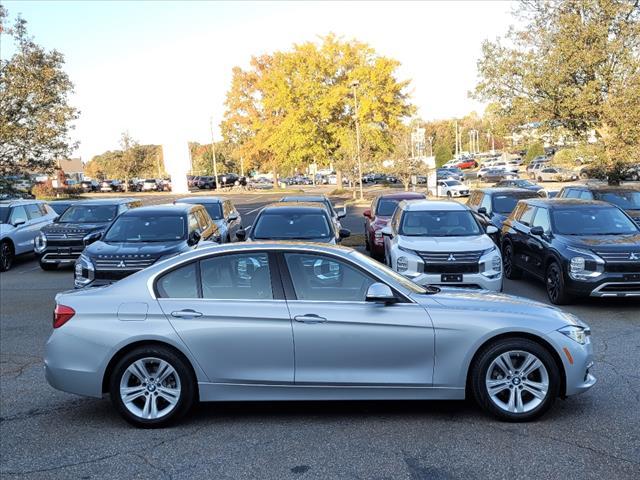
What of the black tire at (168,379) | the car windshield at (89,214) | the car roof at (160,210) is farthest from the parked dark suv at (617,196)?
the black tire at (168,379)

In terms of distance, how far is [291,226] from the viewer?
11469 millimetres

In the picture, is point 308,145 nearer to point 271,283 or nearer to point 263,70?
point 263,70

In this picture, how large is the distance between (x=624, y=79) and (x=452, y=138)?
11364 cm

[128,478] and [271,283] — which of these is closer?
[128,478]

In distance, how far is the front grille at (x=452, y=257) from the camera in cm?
972

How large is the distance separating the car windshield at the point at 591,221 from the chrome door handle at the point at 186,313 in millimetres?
7491

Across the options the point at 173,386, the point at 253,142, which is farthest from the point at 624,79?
the point at 253,142

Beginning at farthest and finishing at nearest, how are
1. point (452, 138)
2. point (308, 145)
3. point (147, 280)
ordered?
1. point (452, 138)
2. point (308, 145)
3. point (147, 280)

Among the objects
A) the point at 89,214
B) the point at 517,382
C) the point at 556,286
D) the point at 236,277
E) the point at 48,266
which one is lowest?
the point at 48,266

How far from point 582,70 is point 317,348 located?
19043mm

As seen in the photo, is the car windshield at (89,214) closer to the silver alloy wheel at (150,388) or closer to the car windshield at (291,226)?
the car windshield at (291,226)

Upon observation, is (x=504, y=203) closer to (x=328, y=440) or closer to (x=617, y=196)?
(x=617, y=196)

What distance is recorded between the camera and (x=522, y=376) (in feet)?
16.0

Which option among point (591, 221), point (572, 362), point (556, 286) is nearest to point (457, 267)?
point (556, 286)
